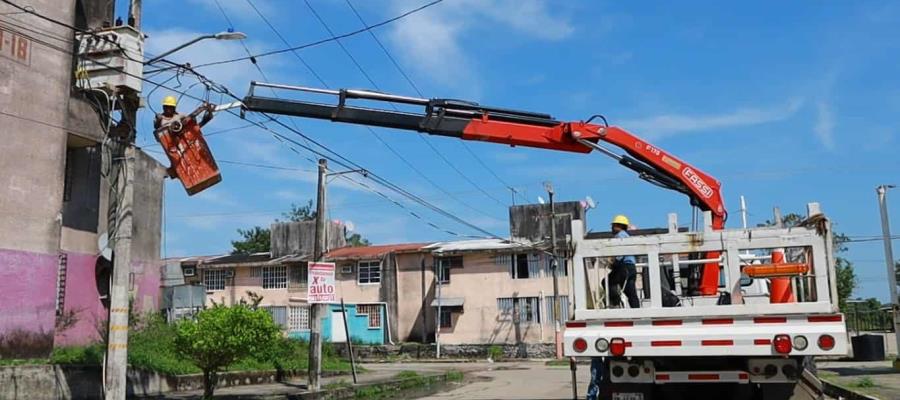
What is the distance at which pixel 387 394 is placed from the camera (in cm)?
2008

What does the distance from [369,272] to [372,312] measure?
243 cm

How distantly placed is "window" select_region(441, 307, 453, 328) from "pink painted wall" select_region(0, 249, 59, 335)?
28.6 meters

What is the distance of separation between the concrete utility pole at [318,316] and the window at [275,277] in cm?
2839

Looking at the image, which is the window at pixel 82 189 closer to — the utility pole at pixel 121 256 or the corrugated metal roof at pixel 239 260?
the utility pole at pixel 121 256

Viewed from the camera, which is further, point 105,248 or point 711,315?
point 105,248

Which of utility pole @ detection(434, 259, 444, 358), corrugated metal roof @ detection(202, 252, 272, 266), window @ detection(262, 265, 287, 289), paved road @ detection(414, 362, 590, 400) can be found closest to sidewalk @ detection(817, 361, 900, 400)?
paved road @ detection(414, 362, 590, 400)

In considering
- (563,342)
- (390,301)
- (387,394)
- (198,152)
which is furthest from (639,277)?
(390,301)

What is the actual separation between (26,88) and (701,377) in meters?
14.2

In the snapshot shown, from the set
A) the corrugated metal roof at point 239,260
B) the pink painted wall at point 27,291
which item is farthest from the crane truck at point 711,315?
the corrugated metal roof at point 239,260

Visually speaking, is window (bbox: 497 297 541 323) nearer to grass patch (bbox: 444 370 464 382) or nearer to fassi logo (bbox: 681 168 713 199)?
grass patch (bbox: 444 370 464 382)

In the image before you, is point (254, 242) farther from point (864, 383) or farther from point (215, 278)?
point (864, 383)

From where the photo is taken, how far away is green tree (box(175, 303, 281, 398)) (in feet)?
47.2

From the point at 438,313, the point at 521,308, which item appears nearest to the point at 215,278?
the point at 438,313

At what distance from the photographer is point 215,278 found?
160 feet
